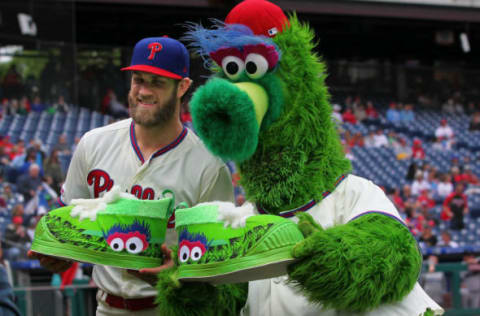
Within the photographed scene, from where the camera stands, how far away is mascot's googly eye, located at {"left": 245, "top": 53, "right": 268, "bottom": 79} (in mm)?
2064

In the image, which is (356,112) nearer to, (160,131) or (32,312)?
(32,312)

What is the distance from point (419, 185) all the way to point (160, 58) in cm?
1004

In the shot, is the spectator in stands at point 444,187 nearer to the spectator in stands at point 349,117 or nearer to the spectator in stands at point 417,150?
the spectator in stands at point 417,150

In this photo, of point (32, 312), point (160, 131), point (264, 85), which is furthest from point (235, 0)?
point (264, 85)

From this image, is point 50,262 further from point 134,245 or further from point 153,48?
point 153,48

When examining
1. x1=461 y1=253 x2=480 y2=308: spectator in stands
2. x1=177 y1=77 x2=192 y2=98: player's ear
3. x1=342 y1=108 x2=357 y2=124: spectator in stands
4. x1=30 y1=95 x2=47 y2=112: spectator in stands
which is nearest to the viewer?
x1=177 y1=77 x2=192 y2=98: player's ear

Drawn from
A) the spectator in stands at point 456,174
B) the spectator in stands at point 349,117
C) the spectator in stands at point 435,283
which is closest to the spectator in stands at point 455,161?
the spectator in stands at point 456,174

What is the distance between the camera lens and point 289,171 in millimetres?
2033

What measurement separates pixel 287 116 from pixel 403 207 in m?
9.57

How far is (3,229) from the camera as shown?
27.3 feet

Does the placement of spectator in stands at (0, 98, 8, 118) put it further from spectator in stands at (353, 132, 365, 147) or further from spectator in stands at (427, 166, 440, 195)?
spectator in stands at (427, 166, 440, 195)

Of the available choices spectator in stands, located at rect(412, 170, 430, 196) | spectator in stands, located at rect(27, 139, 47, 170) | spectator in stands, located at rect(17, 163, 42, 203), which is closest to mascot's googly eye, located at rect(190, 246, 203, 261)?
spectator in stands, located at rect(17, 163, 42, 203)

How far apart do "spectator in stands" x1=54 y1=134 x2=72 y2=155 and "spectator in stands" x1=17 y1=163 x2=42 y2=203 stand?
0.48m

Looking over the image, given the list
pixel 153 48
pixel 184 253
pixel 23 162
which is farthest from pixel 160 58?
pixel 23 162
